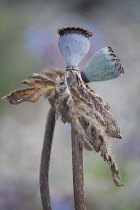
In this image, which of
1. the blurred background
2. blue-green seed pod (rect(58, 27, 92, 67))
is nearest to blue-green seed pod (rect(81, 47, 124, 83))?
blue-green seed pod (rect(58, 27, 92, 67))

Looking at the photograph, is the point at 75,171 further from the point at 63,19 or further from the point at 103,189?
the point at 63,19

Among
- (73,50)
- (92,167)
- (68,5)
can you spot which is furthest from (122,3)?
(73,50)

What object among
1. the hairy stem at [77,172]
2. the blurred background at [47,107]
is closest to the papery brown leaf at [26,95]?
the hairy stem at [77,172]

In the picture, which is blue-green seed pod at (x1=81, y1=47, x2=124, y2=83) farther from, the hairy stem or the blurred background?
the blurred background

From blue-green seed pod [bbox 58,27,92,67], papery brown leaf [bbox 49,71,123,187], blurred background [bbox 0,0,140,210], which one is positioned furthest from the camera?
blurred background [bbox 0,0,140,210]

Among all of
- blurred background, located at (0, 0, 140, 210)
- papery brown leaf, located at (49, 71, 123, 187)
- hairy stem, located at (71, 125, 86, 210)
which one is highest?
blurred background, located at (0, 0, 140, 210)

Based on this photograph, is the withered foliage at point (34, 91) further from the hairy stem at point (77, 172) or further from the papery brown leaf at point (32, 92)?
the hairy stem at point (77, 172)

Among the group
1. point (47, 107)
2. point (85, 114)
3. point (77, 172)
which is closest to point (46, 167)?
point (77, 172)
